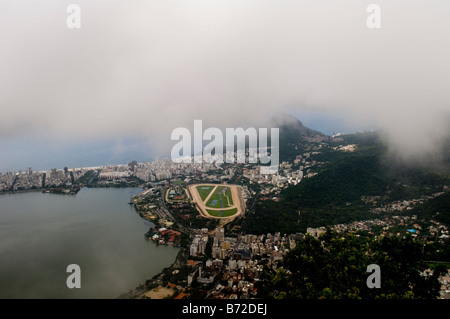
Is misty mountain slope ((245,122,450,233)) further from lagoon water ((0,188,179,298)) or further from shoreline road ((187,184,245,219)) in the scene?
lagoon water ((0,188,179,298))

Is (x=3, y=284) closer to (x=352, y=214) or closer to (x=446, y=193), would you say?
(x=352, y=214)

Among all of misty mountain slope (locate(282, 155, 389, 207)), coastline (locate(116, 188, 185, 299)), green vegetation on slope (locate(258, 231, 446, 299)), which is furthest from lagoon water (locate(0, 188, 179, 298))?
misty mountain slope (locate(282, 155, 389, 207))

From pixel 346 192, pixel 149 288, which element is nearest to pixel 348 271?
pixel 149 288

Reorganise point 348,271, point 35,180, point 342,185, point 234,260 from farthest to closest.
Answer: point 35,180 → point 342,185 → point 234,260 → point 348,271

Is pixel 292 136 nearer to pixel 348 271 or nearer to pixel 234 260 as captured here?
pixel 234 260

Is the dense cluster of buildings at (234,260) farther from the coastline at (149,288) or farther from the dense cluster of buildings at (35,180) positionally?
the dense cluster of buildings at (35,180)

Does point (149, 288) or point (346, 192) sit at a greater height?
point (346, 192)

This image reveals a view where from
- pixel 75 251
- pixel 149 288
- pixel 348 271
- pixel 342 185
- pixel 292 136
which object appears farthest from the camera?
pixel 292 136

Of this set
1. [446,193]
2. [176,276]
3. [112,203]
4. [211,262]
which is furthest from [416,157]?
[112,203]

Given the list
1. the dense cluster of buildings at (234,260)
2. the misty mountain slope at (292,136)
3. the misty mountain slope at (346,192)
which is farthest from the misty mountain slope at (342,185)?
the misty mountain slope at (292,136)
